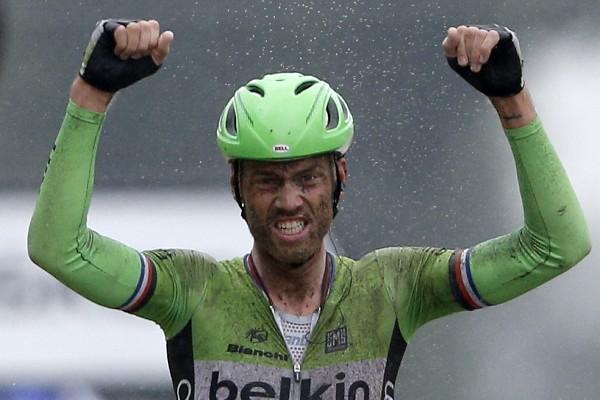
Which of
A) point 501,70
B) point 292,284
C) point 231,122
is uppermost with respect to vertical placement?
point 501,70

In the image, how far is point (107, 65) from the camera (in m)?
3.00

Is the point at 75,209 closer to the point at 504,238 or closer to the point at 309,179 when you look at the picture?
the point at 309,179

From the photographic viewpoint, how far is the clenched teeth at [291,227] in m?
3.14

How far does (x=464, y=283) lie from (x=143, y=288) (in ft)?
2.09

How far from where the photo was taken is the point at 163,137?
200 inches

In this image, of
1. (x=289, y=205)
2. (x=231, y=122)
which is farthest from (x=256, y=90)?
(x=289, y=205)

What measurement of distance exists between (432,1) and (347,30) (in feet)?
0.94

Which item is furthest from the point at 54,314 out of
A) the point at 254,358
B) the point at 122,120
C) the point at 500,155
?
the point at 254,358

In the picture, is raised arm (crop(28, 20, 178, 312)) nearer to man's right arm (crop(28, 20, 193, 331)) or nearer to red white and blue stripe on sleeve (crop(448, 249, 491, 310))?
man's right arm (crop(28, 20, 193, 331))

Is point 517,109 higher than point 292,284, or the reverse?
point 517,109

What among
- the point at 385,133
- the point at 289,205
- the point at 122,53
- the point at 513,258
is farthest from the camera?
the point at 385,133

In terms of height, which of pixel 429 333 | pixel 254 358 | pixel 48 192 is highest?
pixel 48 192

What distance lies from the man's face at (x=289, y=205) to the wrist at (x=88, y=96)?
1.10 feet

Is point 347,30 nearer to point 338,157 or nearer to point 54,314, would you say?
point 54,314
